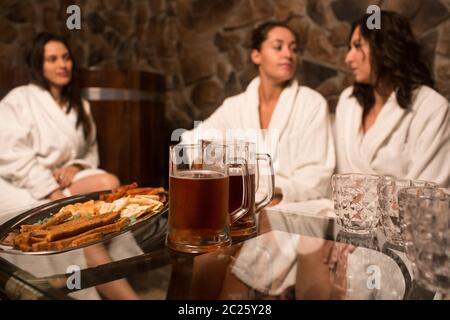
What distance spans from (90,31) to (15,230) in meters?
2.08

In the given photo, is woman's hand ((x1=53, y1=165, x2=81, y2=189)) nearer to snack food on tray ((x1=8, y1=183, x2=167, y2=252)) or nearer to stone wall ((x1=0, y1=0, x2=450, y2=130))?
stone wall ((x1=0, y1=0, x2=450, y2=130))

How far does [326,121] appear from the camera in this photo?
171 centimetres

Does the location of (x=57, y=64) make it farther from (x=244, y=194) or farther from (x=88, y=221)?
(x=244, y=194)

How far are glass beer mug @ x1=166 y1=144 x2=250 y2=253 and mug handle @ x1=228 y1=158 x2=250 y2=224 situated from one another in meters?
0.04

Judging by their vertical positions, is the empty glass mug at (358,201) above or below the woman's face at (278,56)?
below

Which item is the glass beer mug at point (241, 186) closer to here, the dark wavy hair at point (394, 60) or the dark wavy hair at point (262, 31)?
the dark wavy hair at point (394, 60)

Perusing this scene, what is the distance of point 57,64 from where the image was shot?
2.19 metres

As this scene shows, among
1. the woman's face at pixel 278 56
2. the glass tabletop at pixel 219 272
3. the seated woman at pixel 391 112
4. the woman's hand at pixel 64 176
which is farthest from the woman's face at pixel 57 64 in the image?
the glass tabletop at pixel 219 272

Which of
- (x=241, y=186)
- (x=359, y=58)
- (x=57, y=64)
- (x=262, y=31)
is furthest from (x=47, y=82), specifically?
(x=241, y=186)

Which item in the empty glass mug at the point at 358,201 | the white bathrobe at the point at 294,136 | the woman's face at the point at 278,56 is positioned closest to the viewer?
the empty glass mug at the point at 358,201

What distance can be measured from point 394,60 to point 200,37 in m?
1.02

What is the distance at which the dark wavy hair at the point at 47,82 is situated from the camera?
7.09 ft

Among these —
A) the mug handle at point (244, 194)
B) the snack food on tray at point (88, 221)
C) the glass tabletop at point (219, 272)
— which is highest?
the mug handle at point (244, 194)

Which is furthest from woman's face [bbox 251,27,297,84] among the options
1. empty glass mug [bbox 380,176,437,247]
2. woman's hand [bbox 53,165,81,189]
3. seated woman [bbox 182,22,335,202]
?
empty glass mug [bbox 380,176,437,247]
